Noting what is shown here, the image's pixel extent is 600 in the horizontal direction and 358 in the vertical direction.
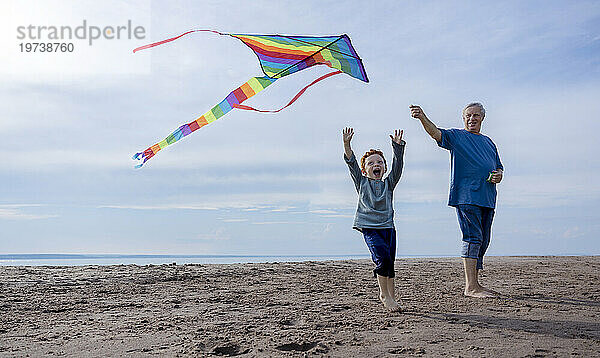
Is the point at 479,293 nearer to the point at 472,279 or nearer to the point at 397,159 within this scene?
the point at 472,279

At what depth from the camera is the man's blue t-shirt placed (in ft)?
18.0

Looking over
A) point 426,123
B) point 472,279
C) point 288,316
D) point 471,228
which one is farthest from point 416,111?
point 288,316

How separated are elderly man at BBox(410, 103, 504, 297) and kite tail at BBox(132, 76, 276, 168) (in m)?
2.00

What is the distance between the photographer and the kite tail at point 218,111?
226 inches

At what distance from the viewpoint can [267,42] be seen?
6207 mm

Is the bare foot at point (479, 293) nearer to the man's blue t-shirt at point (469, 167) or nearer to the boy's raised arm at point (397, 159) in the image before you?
the man's blue t-shirt at point (469, 167)

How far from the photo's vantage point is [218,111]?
602 cm

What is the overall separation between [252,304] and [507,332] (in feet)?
7.80

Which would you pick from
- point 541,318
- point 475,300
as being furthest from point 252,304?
point 541,318

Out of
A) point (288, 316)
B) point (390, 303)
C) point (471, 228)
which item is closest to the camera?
point (288, 316)

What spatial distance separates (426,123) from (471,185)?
822mm

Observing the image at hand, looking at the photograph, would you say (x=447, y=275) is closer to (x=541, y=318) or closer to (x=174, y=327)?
(x=541, y=318)

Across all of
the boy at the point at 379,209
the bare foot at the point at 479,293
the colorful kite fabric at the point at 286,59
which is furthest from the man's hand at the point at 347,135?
the bare foot at the point at 479,293

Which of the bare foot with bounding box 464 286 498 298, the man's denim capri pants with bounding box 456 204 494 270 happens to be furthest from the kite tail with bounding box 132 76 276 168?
the bare foot with bounding box 464 286 498 298
